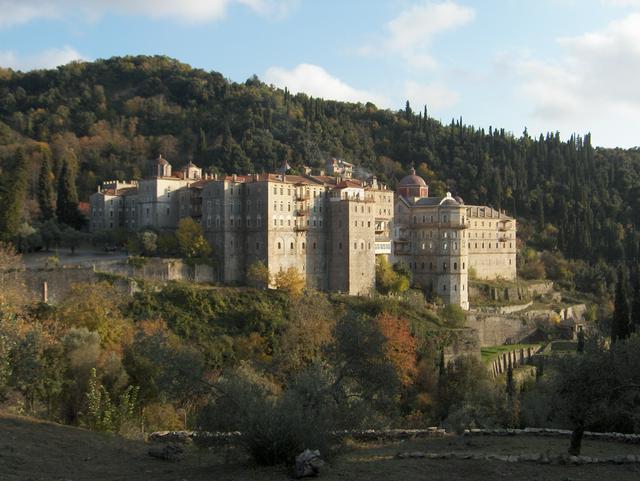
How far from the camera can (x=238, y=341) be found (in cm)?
4156

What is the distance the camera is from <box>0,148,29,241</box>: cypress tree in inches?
1784

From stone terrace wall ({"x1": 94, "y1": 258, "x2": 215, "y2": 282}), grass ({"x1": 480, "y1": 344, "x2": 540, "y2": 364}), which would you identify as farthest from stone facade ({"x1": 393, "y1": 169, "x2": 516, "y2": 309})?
stone terrace wall ({"x1": 94, "y1": 258, "x2": 215, "y2": 282})

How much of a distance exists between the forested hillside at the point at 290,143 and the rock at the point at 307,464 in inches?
2652

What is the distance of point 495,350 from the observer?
54562mm

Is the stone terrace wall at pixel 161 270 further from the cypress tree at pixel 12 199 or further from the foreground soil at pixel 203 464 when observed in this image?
the foreground soil at pixel 203 464

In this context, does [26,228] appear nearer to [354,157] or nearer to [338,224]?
[338,224]

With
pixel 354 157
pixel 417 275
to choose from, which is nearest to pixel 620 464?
pixel 417 275

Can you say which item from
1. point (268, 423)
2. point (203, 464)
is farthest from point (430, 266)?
point (268, 423)

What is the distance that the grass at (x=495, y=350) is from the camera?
167 feet

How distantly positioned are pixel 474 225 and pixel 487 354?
2226 centimetres

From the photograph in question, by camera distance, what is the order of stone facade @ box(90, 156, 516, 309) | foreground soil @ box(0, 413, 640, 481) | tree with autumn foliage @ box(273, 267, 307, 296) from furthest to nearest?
stone facade @ box(90, 156, 516, 309)
tree with autumn foliage @ box(273, 267, 307, 296)
foreground soil @ box(0, 413, 640, 481)

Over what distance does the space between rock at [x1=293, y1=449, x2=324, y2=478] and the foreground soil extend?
0.27 meters

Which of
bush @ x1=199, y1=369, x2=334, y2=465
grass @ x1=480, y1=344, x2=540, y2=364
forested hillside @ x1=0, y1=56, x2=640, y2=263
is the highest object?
forested hillside @ x1=0, y1=56, x2=640, y2=263

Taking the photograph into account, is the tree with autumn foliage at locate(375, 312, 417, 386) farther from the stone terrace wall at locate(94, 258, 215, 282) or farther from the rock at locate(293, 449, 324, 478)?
the rock at locate(293, 449, 324, 478)
